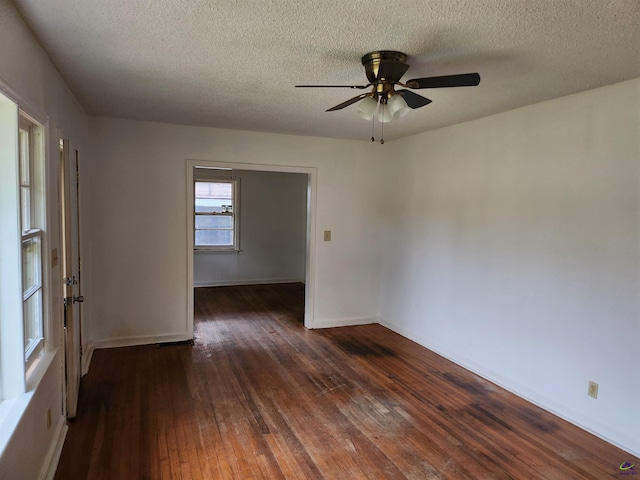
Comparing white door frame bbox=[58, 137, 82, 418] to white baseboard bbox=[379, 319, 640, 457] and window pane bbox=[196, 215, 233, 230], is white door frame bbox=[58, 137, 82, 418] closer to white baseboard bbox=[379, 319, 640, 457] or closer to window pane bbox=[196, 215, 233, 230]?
white baseboard bbox=[379, 319, 640, 457]

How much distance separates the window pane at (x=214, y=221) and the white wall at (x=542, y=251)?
4.01m

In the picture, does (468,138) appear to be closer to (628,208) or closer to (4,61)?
(628,208)

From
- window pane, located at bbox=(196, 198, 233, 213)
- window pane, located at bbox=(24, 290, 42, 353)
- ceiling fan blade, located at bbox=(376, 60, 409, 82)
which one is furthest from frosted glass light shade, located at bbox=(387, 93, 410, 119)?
window pane, located at bbox=(196, 198, 233, 213)

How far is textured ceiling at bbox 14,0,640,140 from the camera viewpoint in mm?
1731

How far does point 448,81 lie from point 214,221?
5978 mm

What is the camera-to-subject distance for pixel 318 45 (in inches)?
83.5

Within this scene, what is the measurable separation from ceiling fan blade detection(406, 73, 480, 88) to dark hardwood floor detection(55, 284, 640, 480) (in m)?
2.16

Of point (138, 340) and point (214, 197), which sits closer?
point (138, 340)

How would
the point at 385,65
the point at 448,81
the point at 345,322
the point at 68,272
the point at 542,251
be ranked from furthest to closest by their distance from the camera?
the point at 345,322, the point at 542,251, the point at 68,272, the point at 385,65, the point at 448,81

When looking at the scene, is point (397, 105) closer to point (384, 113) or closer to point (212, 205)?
point (384, 113)

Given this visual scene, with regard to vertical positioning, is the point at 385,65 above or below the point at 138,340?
above

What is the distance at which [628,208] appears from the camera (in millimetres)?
2605

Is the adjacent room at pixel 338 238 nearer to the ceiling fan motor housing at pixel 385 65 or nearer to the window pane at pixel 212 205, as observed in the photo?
the ceiling fan motor housing at pixel 385 65

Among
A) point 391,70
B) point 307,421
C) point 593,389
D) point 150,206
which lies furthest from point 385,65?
point 150,206
